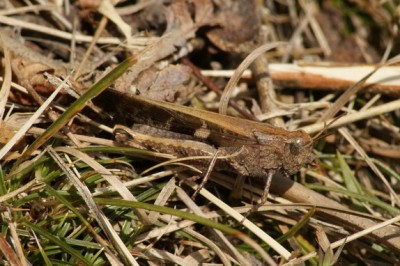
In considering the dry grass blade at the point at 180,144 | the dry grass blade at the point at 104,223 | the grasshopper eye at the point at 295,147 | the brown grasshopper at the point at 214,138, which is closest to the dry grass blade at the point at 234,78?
the dry grass blade at the point at 180,144

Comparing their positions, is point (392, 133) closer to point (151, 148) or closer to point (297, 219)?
point (297, 219)

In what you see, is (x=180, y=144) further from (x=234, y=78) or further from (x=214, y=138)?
(x=234, y=78)

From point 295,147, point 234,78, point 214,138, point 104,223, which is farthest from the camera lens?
point 234,78

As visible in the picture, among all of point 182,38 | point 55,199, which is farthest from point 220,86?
point 55,199

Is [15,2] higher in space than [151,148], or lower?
higher

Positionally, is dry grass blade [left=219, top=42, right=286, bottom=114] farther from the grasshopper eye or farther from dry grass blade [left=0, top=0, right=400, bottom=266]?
the grasshopper eye

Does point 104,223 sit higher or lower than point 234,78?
lower

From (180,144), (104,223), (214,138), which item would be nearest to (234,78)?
(214,138)

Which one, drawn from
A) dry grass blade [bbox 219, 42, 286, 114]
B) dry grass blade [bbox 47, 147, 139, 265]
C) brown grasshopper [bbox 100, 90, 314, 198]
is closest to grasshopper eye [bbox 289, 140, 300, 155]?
brown grasshopper [bbox 100, 90, 314, 198]
